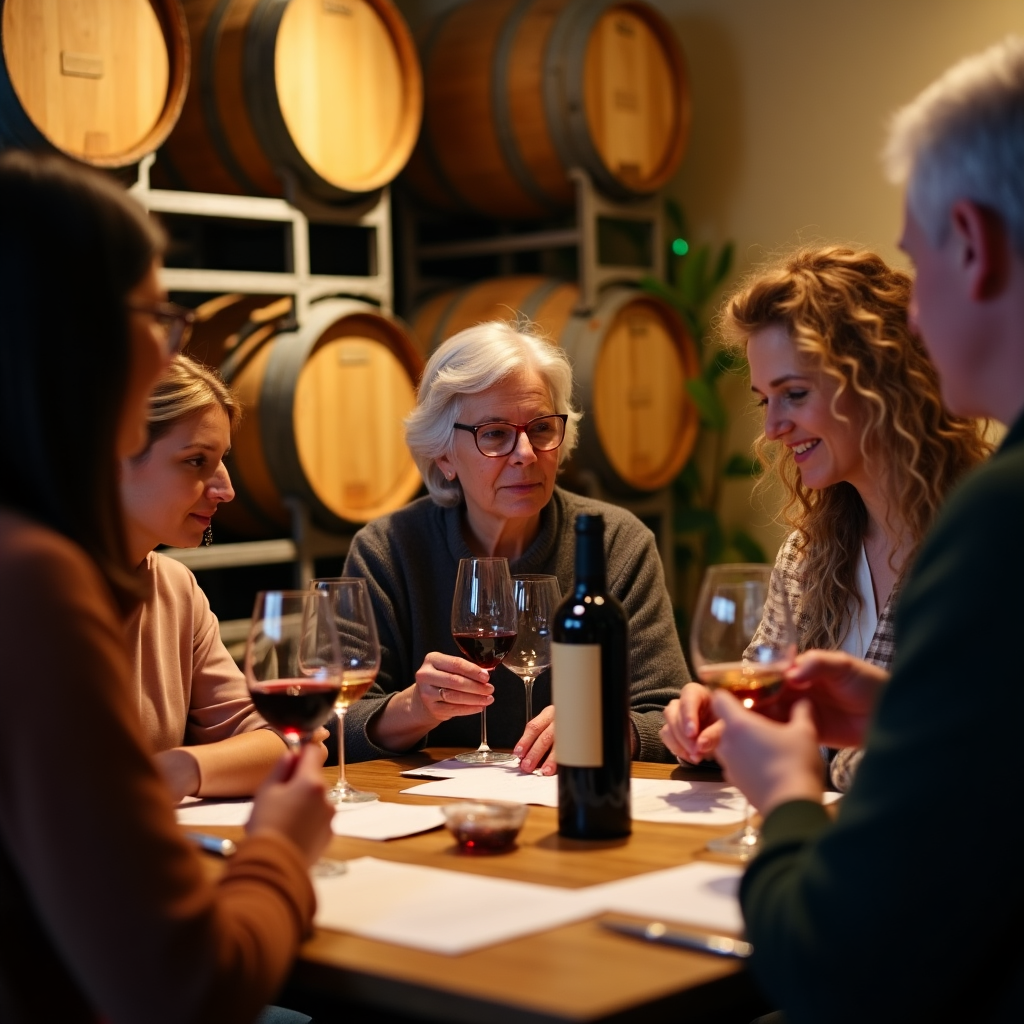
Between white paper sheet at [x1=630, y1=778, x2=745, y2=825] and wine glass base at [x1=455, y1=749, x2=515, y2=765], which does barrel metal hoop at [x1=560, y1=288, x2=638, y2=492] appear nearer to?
wine glass base at [x1=455, y1=749, x2=515, y2=765]

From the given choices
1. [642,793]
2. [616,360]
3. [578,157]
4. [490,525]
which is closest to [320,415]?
[616,360]

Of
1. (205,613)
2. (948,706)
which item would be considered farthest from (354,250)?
(948,706)

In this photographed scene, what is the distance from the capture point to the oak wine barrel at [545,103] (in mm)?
4555

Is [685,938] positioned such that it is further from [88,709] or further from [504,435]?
[504,435]

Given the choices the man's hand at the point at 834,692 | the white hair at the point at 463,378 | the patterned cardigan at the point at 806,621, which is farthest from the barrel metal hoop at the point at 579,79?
the man's hand at the point at 834,692

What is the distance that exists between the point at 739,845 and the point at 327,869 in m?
0.46

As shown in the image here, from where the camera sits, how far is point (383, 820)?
180cm

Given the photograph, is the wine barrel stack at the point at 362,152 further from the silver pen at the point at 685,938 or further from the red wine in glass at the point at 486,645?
the silver pen at the point at 685,938

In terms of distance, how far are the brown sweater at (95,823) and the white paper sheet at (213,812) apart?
596mm

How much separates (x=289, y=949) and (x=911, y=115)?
0.95 metres

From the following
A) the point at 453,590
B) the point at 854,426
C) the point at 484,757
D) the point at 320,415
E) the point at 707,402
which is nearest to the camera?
the point at 484,757

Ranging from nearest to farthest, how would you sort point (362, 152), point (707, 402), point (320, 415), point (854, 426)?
1. point (854, 426)
2. point (320, 415)
3. point (362, 152)
4. point (707, 402)

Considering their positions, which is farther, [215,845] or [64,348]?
[215,845]

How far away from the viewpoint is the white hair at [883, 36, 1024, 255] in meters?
1.24
